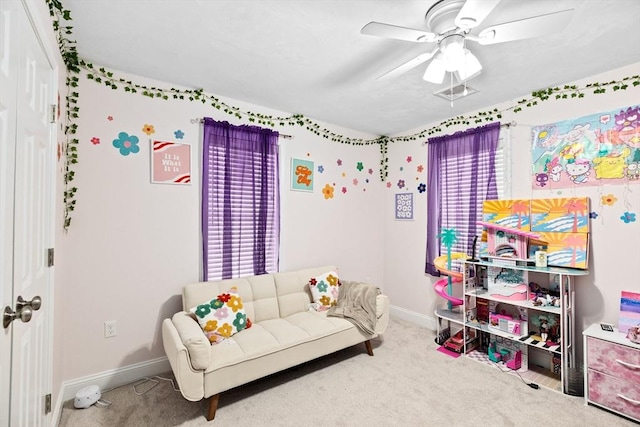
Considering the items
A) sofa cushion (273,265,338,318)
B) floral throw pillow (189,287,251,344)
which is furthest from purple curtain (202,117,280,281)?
floral throw pillow (189,287,251,344)

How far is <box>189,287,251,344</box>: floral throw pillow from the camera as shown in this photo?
7.79 ft

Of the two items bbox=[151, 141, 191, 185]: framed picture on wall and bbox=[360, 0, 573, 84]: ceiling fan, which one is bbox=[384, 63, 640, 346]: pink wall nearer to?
bbox=[360, 0, 573, 84]: ceiling fan

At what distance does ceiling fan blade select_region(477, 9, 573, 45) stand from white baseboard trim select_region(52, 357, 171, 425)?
333 cm

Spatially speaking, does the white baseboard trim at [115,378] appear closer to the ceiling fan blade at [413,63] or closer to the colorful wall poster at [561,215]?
the ceiling fan blade at [413,63]

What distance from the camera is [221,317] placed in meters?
2.44

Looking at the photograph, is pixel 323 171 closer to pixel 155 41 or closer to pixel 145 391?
pixel 155 41

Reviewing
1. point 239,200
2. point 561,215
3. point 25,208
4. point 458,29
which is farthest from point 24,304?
point 561,215

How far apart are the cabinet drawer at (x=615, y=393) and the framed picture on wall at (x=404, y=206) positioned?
2.28 m

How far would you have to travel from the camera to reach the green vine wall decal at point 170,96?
2.09m

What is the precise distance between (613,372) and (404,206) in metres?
2.47

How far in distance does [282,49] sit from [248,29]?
0.96ft

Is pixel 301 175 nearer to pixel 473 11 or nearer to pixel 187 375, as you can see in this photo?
pixel 187 375

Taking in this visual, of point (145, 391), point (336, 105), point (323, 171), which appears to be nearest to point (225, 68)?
point (336, 105)

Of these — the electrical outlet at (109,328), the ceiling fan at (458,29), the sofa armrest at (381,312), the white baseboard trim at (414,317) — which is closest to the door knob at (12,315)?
the electrical outlet at (109,328)
